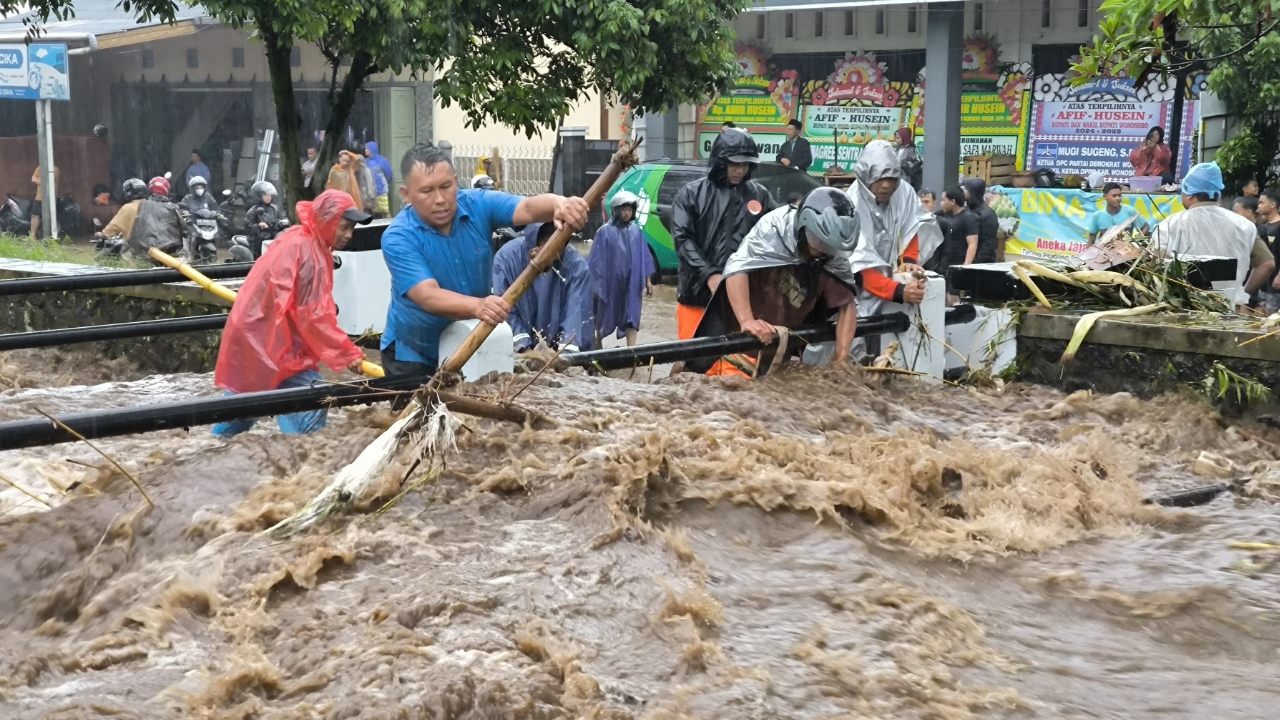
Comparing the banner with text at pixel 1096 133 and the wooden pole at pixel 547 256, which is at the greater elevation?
the banner with text at pixel 1096 133

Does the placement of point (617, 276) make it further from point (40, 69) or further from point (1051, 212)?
point (40, 69)

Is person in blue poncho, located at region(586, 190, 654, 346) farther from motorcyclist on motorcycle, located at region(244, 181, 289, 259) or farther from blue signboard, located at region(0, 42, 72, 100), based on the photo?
blue signboard, located at region(0, 42, 72, 100)

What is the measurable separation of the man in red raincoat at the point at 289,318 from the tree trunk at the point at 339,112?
600cm

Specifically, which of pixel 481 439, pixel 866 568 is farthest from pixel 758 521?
pixel 481 439

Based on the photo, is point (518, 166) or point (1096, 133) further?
point (518, 166)

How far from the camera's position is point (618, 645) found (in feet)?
13.7

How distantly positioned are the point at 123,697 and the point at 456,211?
2948 millimetres

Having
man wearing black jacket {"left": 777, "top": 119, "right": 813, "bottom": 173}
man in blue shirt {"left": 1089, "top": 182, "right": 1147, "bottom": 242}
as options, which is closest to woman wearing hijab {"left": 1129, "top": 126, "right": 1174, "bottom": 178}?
man in blue shirt {"left": 1089, "top": 182, "right": 1147, "bottom": 242}

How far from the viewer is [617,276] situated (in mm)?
11844

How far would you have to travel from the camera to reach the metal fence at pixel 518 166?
25281 mm

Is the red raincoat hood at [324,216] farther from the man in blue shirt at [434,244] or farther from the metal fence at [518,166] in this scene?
the metal fence at [518,166]

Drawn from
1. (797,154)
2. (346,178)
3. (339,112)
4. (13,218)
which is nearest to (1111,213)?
(797,154)

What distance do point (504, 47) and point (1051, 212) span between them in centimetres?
754

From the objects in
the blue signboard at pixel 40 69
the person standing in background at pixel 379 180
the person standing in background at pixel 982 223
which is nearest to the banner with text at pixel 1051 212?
the person standing in background at pixel 982 223
